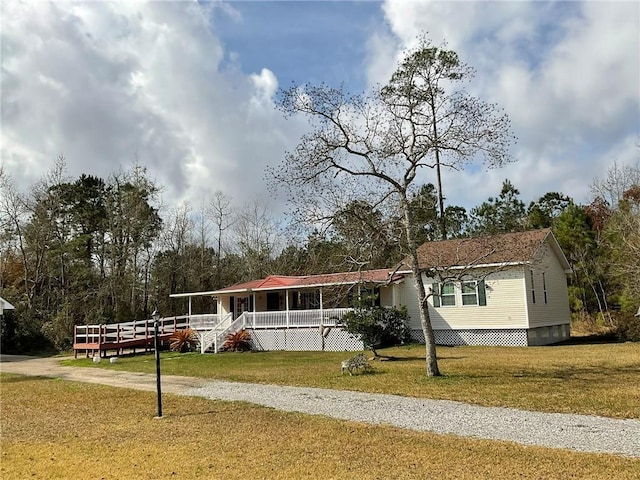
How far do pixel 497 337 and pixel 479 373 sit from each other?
918cm

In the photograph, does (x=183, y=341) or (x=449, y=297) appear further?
(x=183, y=341)

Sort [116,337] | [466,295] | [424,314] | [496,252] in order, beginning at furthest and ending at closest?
[116,337] < [466,295] < [496,252] < [424,314]

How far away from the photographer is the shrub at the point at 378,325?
20391 mm

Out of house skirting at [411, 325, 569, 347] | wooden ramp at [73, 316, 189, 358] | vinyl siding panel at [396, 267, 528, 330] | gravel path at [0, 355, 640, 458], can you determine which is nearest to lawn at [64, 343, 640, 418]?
gravel path at [0, 355, 640, 458]

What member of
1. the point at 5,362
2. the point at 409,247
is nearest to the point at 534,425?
the point at 409,247

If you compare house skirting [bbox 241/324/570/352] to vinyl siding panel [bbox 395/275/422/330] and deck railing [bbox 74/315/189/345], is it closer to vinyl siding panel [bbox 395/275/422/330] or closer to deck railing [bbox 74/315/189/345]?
vinyl siding panel [bbox 395/275/422/330]

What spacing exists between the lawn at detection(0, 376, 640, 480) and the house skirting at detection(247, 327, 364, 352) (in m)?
13.3

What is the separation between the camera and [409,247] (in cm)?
1316

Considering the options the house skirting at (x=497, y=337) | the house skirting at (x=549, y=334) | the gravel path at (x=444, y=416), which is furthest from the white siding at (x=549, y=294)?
the gravel path at (x=444, y=416)

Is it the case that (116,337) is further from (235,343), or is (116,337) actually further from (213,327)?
(235,343)

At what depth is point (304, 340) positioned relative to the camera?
23812 millimetres

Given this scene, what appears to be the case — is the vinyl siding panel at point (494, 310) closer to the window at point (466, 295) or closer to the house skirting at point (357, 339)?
the window at point (466, 295)

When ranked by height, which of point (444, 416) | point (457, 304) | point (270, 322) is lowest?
point (444, 416)

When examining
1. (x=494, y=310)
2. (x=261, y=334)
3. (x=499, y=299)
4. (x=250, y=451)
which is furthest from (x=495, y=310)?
(x=250, y=451)
